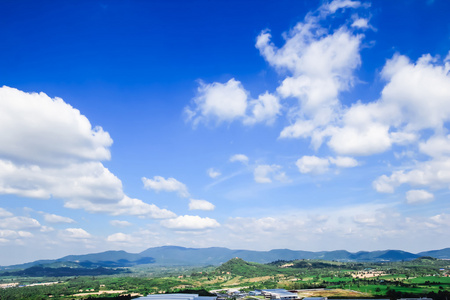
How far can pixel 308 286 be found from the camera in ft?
361

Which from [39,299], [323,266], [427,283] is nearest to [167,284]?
[39,299]

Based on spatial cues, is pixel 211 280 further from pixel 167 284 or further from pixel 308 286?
pixel 308 286

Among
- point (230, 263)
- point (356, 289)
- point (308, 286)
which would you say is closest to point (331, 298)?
point (356, 289)

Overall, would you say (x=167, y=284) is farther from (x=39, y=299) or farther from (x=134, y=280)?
(x=39, y=299)

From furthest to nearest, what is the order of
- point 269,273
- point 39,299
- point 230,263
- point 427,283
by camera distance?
point 230,263 → point 269,273 → point 427,283 → point 39,299

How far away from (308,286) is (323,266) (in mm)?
95758

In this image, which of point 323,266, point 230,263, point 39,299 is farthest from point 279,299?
point 323,266

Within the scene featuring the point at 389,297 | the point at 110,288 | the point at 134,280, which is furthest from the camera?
the point at 134,280

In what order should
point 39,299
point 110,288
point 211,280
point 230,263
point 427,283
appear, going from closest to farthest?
1. point 39,299
2. point 427,283
3. point 110,288
4. point 211,280
5. point 230,263

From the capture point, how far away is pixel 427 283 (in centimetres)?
10338

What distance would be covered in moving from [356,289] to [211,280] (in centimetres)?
6912

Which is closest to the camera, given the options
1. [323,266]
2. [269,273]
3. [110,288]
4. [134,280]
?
[110,288]

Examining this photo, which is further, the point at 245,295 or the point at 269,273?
the point at 269,273

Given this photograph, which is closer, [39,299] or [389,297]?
[389,297]
